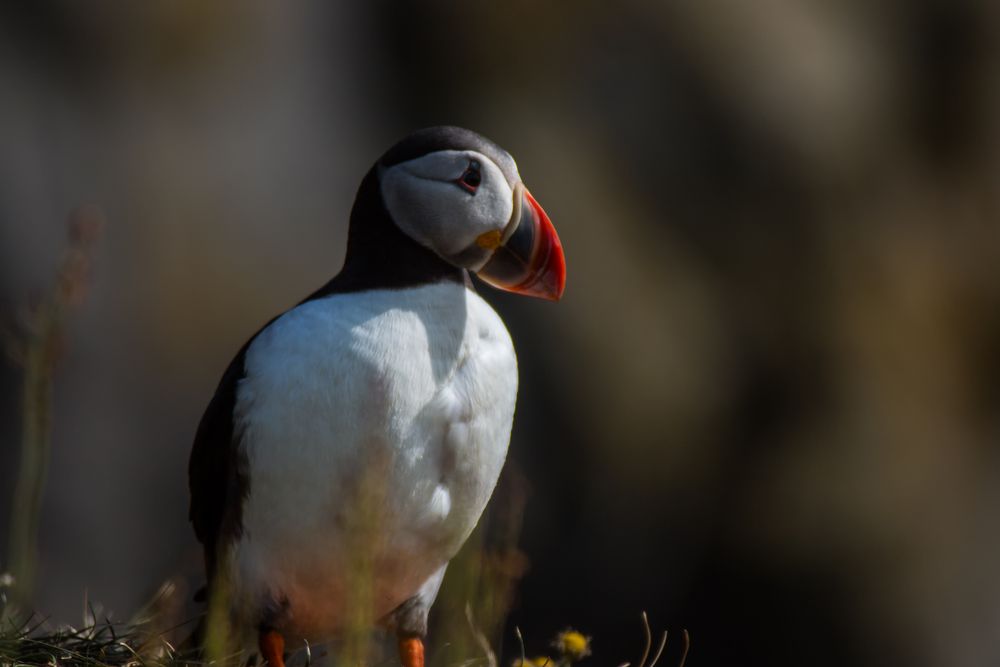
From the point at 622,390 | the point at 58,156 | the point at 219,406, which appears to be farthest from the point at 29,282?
the point at 219,406

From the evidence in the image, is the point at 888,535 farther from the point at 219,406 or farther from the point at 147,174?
the point at 219,406

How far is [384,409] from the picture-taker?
2.83m

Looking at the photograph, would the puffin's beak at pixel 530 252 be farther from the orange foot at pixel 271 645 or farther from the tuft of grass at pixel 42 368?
the tuft of grass at pixel 42 368

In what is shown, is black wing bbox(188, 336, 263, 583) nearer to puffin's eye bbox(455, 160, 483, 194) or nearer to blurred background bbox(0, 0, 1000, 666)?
puffin's eye bbox(455, 160, 483, 194)

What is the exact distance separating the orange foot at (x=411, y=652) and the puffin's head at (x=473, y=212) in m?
0.85

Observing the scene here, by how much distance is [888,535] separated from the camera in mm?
7355

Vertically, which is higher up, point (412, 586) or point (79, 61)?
point (79, 61)

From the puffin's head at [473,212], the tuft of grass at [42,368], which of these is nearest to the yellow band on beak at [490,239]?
the puffin's head at [473,212]

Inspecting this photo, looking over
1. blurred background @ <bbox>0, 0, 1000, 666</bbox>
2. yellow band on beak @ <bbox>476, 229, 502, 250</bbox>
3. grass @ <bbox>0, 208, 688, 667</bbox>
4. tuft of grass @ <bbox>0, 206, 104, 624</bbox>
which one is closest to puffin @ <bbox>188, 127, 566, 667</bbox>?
yellow band on beak @ <bbox>476, 229, 502, 250</bbox>

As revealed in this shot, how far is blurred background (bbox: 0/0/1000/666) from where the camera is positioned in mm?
6664

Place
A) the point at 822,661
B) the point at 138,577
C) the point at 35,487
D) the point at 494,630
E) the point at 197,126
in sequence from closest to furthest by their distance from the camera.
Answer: the point at 35,487 < the point at 494,630 < the point at 138,577 < the point at 197,126 < the point at 822,661

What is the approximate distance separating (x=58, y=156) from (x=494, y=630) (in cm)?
463

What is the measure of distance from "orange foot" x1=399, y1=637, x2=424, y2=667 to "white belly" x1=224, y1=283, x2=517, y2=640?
0.13 m

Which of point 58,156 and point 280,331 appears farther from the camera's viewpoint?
point 58,156
